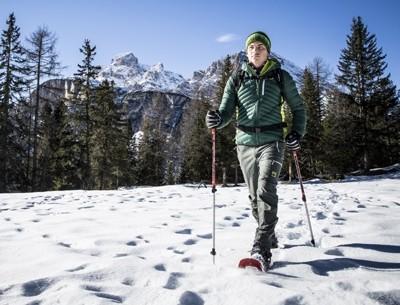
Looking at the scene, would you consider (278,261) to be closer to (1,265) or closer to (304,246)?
(304,246)

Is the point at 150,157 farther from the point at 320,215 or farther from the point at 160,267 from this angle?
the point at 160,267

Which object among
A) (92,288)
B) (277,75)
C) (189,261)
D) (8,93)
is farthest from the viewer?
(8,93)

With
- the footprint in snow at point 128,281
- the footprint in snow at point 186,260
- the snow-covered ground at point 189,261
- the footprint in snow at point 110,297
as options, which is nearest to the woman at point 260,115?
the snow-covered ground at point 189,261

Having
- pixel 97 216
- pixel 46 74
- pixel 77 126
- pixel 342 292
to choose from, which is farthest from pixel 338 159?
pixel 342 292

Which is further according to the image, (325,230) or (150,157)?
(150,157)

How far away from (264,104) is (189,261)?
212 cm

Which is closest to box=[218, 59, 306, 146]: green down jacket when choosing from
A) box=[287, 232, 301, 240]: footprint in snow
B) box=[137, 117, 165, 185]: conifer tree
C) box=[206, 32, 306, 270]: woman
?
box=[206, 32, 306, 270]: woman

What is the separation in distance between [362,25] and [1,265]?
134 ft

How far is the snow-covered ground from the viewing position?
2990 millimetres

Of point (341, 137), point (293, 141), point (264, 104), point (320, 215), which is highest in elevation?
point (341, 137)

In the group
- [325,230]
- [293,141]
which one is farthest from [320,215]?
[293,141]

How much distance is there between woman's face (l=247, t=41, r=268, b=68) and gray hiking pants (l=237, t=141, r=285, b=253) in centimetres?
109

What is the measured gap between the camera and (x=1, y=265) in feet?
12.9

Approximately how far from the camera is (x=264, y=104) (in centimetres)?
454
